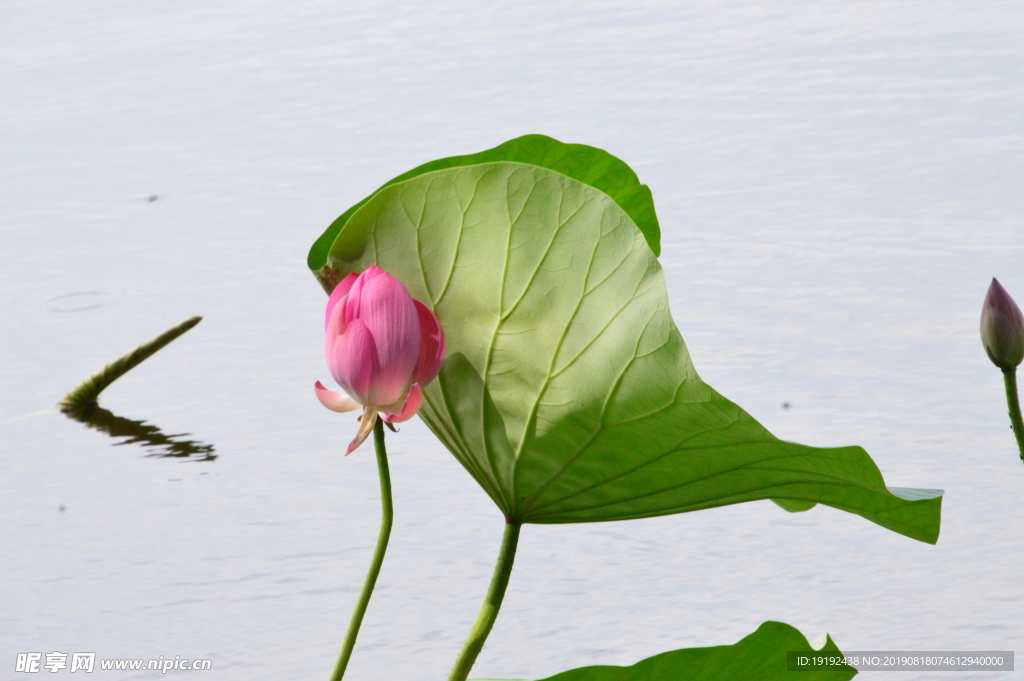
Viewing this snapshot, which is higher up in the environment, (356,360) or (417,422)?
(356,360)

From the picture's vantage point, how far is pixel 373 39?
2695 mm

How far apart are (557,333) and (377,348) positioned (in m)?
0.05

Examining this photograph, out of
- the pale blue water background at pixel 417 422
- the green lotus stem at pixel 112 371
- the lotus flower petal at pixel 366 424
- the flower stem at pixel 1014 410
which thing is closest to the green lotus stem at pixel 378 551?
the lotus flower petal at pixel 366 424

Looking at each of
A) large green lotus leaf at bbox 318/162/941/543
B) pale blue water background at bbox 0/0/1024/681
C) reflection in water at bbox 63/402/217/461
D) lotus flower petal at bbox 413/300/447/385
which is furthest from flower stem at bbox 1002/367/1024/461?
reflection in water at bbox 63/402/217/461

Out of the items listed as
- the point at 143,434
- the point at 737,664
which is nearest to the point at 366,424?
the point at 737,664

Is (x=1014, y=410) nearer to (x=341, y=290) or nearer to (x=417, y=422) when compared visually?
(x=341, y=290)

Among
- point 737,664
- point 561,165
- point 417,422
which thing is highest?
point 561,165

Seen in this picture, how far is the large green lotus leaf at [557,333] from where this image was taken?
1.03ft

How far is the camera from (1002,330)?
0.38 m

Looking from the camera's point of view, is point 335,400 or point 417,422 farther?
point 417,422

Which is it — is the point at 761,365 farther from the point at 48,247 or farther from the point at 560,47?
the point at 560,47

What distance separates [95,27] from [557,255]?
2918 mm

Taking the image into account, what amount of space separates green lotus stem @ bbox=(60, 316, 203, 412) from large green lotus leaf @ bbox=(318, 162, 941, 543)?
2.98ft

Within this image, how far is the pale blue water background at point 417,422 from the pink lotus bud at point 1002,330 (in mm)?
409
